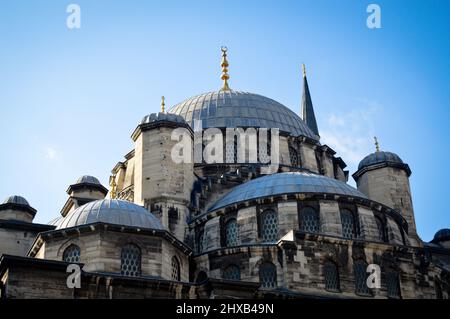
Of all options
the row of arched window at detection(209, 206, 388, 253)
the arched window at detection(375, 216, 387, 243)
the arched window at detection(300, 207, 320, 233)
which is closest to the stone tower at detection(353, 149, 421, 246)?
the arched window at detection(375, 216, 387, 243)

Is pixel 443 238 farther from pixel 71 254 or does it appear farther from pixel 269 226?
pixel 71 254

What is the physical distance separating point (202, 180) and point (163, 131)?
108 inches

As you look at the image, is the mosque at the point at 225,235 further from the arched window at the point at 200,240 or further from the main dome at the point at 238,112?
the main dome at the point at 238,112

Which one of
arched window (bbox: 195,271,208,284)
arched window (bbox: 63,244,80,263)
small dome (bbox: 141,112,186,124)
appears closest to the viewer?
arched window (bbox: 63,244,80,263)

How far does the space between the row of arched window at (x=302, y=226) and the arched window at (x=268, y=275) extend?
1.61 meters

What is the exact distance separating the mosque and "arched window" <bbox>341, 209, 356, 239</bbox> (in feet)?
0.12

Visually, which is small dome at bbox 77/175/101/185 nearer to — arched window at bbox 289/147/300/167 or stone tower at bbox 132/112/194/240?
stone tower at bbox 132/112/194/240

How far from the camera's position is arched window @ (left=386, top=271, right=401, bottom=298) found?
2662cm

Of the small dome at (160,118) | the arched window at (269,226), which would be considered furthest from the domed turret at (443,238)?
the small dome at (160,118)

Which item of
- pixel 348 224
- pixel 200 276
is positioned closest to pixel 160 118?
pixel 200 276

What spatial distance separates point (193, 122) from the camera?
126ft

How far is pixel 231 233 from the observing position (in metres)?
29.0
